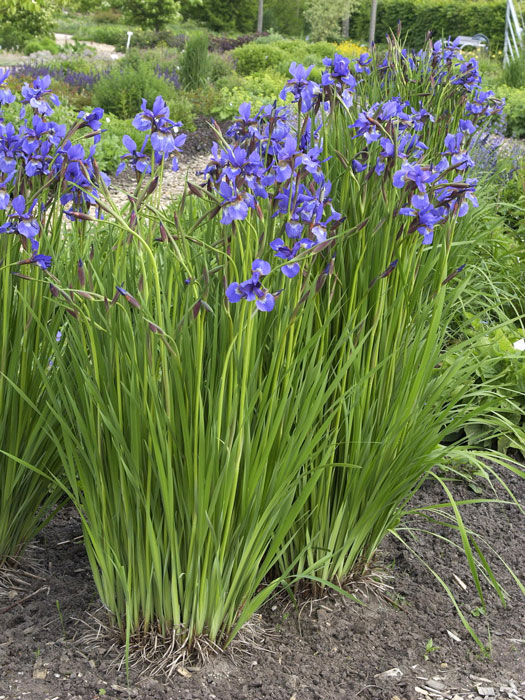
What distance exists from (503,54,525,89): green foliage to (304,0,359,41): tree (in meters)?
15.3

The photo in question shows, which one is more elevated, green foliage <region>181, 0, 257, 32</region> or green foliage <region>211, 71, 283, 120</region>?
green foliage <region>181, 0, 257, 32</region>

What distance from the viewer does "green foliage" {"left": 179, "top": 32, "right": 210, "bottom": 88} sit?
1098 centimetres

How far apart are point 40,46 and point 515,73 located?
44.2ft

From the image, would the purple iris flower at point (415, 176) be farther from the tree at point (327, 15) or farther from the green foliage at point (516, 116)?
the tree at point (327, 15)

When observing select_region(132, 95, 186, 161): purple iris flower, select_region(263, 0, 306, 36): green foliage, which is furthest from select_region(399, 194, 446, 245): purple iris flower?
select_region(263, 0, 306, 36): green foliage

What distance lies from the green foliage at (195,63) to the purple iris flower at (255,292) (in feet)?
33.6

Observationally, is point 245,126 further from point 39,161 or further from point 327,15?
point 327,15

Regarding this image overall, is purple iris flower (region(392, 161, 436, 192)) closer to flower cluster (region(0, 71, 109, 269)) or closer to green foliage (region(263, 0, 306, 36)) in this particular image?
flower cluster (region(0, 71, 109, 269))

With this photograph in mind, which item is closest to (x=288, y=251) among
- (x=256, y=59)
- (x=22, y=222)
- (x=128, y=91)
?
(x=22, y=222)

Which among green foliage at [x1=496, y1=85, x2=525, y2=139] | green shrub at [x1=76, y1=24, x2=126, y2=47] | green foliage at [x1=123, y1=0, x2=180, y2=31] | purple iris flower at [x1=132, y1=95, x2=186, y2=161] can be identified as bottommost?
purple iris flower at [x1=132, y1=95, x2=186, y2=161]

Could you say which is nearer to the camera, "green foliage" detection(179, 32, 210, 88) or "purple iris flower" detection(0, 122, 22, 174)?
"purple iris flower" detection(0, 122, 22, 174)

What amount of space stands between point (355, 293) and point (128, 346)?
2.12ft

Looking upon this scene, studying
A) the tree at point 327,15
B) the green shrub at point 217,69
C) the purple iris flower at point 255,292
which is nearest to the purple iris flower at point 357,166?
the purple iris flower at point 255,292

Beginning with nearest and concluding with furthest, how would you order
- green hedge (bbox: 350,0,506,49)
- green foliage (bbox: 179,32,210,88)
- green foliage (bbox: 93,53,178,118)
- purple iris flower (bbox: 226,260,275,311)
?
1. purple iris flower (bbox: 226,260,275,311)
2. green foliage (bbox: 93,53,178,118)
3. green foliage (bbox: 179,32,210,88)
4. green hedge (bbox: 350,0,506,49)
